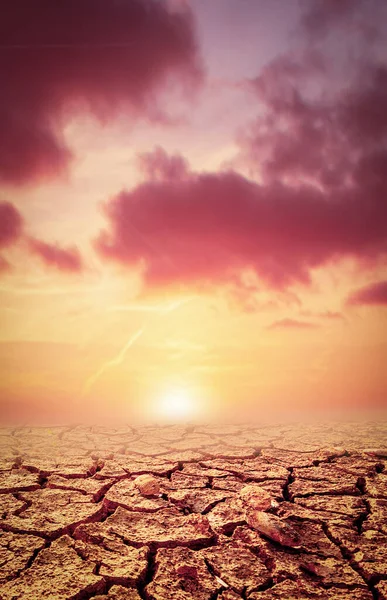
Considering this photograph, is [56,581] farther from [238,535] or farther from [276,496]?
[276,496]

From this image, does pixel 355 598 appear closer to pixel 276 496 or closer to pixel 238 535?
pixel 238 535

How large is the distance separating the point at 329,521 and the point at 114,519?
4.50 ft

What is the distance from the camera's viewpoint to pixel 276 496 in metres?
2.35

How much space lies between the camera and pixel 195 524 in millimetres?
1980

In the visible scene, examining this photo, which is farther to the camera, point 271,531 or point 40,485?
point 40,485

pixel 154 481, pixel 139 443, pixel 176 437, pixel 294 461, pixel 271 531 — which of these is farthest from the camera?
pixel 176 437

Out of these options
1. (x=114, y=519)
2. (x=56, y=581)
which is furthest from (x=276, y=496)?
(x=56, y=581)

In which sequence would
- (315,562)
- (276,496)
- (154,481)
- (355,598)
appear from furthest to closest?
(154,481) → (276,496) → (315,562) → (355,598)

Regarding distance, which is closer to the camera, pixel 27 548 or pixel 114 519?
pixel 27 548

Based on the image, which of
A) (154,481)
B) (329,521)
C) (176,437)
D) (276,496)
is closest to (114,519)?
(154,481)

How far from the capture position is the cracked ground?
4.99 feet

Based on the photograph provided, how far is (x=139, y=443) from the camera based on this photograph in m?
4.01

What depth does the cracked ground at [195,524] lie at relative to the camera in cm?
152

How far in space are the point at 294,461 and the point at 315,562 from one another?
55.5 inches
